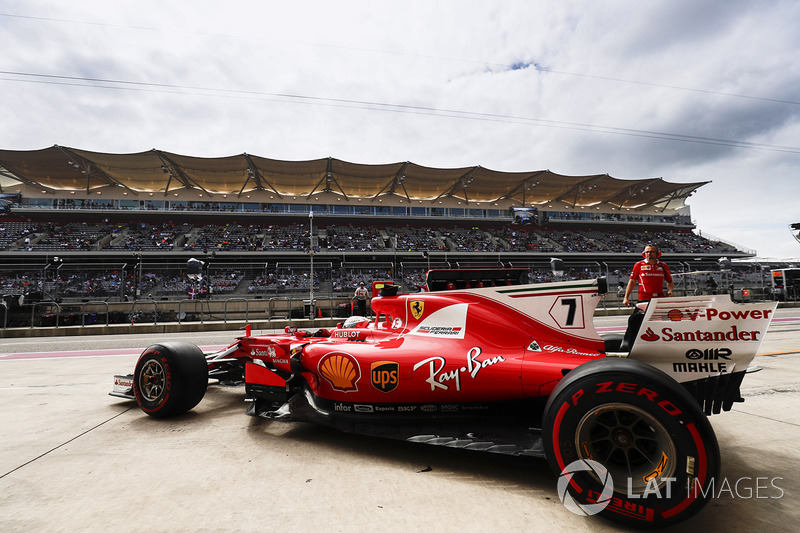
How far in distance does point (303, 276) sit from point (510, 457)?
2693 centimetres

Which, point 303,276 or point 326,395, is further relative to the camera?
point 303,276

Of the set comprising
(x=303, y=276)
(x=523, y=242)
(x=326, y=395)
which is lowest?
(x=326, y=395)

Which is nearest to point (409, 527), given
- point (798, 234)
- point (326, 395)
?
point (326, 395)

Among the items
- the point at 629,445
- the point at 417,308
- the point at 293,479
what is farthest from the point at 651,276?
the point at 293,479

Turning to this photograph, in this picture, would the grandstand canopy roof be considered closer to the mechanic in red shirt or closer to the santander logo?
the mechanic in red shirt

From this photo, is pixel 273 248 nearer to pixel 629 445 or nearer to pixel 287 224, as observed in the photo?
pixel 287 224

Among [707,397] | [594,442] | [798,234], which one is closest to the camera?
[594,442]

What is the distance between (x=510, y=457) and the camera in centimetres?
247

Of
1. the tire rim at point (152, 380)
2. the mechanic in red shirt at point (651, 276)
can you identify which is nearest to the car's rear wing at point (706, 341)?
the mechanic in red shirt at point (651, 276)

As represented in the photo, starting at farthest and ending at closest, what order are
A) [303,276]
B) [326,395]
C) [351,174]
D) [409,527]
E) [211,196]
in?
[211,196] → [351,174] → [303,276] → [326,395] → [409,527]

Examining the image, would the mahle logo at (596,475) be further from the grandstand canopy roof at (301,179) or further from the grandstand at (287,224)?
the grandstand canopy roof at (301,179)

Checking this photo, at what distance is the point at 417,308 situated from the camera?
121 inches

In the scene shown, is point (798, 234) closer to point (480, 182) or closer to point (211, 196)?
point (480, 182)

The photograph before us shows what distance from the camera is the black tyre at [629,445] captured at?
159 cm
